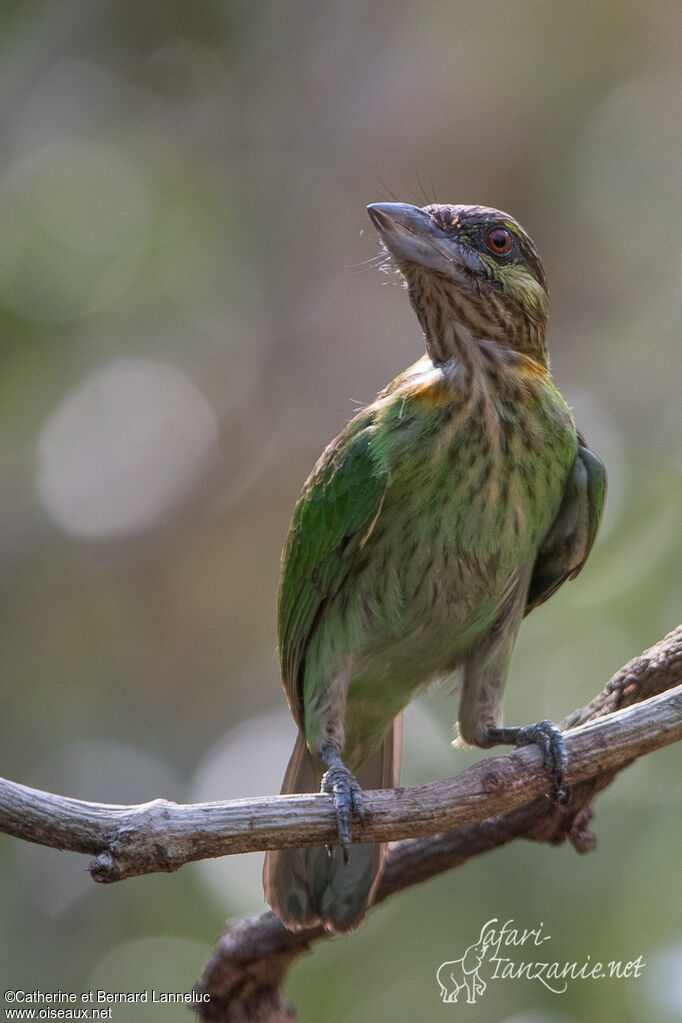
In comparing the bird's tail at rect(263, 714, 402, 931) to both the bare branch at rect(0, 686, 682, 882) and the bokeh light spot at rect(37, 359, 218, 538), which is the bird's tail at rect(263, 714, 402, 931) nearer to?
the bare branch at rect(0, 686, 682, 882)

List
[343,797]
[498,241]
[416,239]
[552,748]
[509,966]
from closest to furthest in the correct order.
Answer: [343,797] < [552,748] < [416,239] < [498,241] < [509,966]

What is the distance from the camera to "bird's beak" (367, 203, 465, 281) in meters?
3.80

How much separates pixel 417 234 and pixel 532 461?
86 centimetres

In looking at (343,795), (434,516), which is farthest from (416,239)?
(343,795)

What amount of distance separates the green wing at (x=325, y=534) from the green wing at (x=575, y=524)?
74 centimetres

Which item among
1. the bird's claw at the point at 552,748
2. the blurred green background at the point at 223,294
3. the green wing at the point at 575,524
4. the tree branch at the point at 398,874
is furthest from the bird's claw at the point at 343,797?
the blurred green background at the point at 223,294

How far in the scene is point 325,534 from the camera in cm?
399

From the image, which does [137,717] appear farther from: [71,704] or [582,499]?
[582,499]

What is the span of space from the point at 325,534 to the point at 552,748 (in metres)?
1.10

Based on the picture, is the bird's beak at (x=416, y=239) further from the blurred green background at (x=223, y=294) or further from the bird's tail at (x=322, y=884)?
the blurred green background at (x=223, y=294)

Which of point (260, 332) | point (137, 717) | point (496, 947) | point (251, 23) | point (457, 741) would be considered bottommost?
point (496, 947)

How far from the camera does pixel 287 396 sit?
6.92 metres

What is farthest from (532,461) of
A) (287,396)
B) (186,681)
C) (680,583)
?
(186,681)

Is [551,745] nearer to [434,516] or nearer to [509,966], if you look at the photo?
[434,516]
